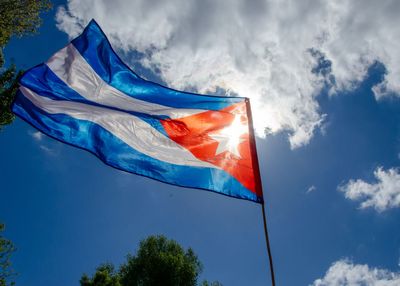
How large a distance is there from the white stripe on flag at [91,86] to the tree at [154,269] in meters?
21.2

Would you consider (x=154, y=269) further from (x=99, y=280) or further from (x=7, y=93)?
(x=7, y=93)

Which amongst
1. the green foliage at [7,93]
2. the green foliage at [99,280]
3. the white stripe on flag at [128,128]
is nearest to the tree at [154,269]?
the green foliage at [99,280]

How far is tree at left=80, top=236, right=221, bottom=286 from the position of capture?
2597 centimetres

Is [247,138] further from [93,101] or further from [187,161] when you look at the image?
[93,101]

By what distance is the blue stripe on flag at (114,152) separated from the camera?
6.77 metres

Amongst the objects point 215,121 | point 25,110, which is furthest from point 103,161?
point 215,121

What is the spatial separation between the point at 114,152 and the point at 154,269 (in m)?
23.6

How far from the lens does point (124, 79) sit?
803cm

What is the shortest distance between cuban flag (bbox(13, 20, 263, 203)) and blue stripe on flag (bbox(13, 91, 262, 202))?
19 millimetres

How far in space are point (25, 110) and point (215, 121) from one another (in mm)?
4079

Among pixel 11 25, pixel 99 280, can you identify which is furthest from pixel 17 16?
pixel 99 280

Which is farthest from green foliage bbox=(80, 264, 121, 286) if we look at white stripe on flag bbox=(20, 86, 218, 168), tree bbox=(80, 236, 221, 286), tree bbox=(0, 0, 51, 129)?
white stripe on flag bbox=(20, 86, 218, 168)

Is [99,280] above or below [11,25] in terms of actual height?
below

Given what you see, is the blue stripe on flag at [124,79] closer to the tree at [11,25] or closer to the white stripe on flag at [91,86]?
the white stripe on flag at [91,86]
